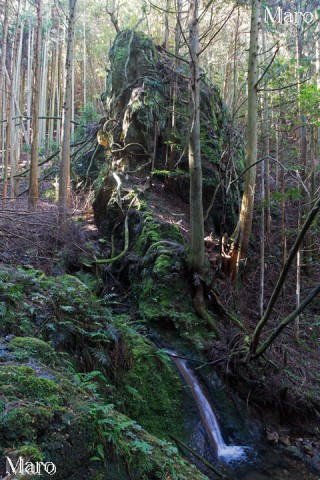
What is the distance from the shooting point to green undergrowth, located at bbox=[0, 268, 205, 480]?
7.63ft

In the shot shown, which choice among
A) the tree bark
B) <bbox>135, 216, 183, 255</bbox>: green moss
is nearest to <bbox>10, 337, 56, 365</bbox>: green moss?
the tree bark

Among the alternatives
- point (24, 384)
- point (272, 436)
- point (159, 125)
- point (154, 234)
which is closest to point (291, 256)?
point (24, 384)

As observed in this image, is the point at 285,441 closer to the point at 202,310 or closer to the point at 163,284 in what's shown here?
the point at 202,310

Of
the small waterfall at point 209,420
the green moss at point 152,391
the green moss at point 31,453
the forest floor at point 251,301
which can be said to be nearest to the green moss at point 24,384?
the green moss at point 31,453

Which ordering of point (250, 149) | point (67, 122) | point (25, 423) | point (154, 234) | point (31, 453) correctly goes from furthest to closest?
1. point (67, 122)
2. point (250, 149)
3. point (154, 234)
4. point (25, 423)
5. point (31, 453)

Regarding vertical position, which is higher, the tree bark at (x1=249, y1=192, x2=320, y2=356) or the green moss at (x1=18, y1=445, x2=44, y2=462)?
the tree bark at (x1=249, y1=192, x2=320, y2=356)

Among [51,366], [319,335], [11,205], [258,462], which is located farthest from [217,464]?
[11,205]

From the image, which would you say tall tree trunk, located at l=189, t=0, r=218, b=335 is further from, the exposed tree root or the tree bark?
the tree bark

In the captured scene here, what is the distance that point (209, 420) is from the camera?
6.14m

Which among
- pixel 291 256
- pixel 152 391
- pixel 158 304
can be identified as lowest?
pixel 152 391

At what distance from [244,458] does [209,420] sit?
2.38 ft

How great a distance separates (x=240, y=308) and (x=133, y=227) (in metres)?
3.42

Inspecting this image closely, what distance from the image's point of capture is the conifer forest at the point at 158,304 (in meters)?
2.78

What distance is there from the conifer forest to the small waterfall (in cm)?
3
